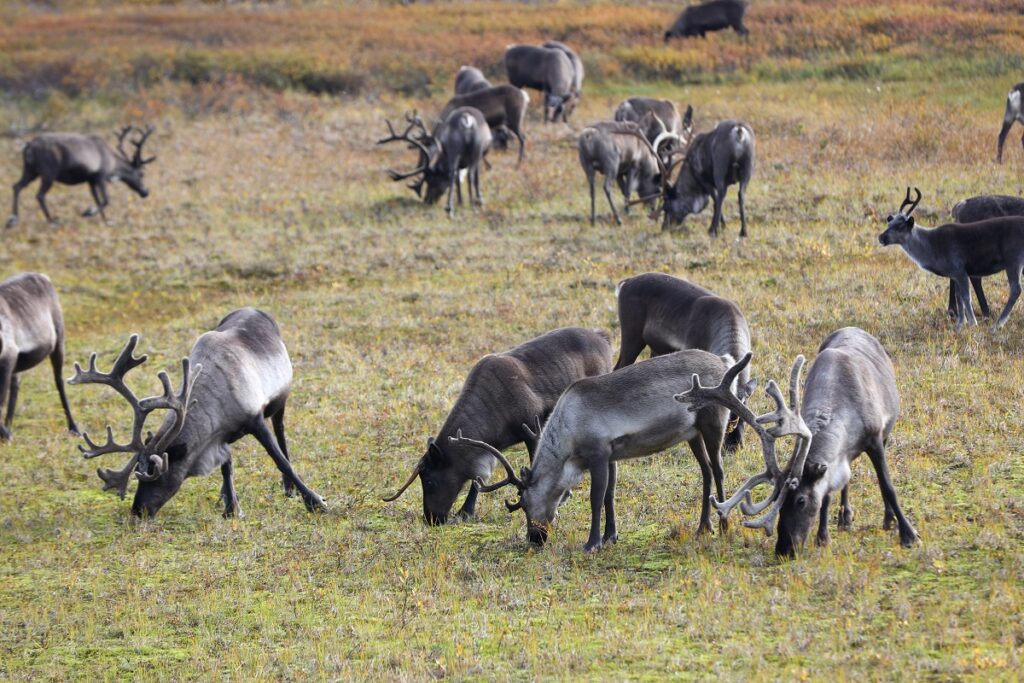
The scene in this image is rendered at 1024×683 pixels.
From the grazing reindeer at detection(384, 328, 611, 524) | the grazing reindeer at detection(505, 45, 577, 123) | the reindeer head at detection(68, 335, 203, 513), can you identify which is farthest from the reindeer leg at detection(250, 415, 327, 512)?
the grazing reindeer at detection(505, 45, 577, 123)

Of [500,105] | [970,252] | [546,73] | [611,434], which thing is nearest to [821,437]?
[611,434]

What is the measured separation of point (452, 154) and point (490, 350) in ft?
30.3

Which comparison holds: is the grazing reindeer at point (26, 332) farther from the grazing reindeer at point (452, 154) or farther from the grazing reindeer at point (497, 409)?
the grazing reindeer at point (452, 154)

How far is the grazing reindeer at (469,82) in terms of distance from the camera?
31.5 meters

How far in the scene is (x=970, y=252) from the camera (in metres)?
13.8

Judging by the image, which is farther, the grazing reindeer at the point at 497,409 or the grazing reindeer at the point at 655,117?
→ the grazing reindeer at the point at 655,117

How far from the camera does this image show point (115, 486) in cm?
1059

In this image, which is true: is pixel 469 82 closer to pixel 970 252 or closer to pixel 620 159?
pixel 620 159

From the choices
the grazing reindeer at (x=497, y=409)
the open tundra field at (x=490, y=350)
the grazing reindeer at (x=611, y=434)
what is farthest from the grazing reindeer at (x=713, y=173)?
the grazing reindeer at (x=611, y=434)

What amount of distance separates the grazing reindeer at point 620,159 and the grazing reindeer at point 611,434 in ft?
39.6

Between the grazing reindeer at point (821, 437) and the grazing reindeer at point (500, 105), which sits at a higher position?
the grazing reindeer at point (821, 437)

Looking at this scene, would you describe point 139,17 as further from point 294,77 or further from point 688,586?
point 688,586

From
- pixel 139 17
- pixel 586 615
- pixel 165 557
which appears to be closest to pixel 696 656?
pixel 586 615

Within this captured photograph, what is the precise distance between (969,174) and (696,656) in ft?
52.2
